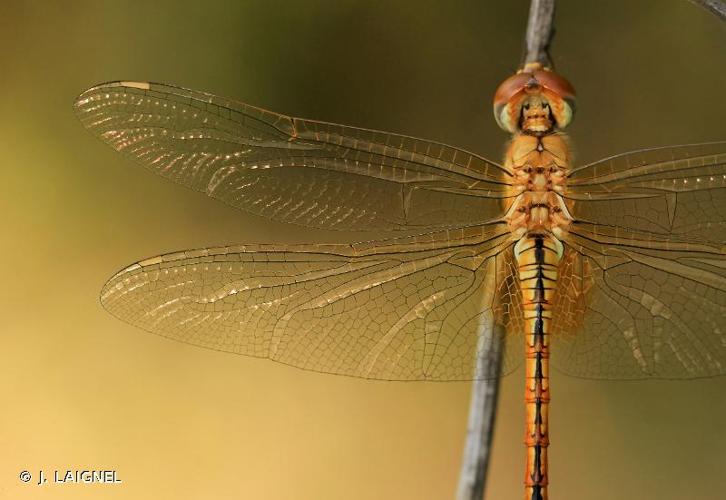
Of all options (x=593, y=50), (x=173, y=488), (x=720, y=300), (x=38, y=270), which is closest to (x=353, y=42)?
(x=593, y=50)

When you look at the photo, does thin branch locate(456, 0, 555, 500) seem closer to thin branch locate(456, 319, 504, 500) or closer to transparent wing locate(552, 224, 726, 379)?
thin branch locate(456, 319, 504, 500)

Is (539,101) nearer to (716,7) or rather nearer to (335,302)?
(716,7)

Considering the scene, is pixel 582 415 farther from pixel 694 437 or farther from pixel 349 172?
pixel 349 172

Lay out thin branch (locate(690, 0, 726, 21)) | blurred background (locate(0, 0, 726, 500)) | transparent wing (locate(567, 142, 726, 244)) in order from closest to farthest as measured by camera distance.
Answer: thin branch (locate(690, 0, 726, 21)) < transparent wing (locate(567, 142, 726, 244)) < blurred background (locate(0, 0, 726, 500))

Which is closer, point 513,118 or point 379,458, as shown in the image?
point 513,118

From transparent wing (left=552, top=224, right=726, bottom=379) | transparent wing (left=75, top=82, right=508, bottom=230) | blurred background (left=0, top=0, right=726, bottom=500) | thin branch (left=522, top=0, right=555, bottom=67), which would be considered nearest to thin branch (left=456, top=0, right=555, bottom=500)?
thin branch (left=522, top=0, right=555, bottom=67)

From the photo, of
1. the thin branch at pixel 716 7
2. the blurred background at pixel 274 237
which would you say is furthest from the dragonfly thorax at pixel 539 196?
the blurred background at pixel 274 237
